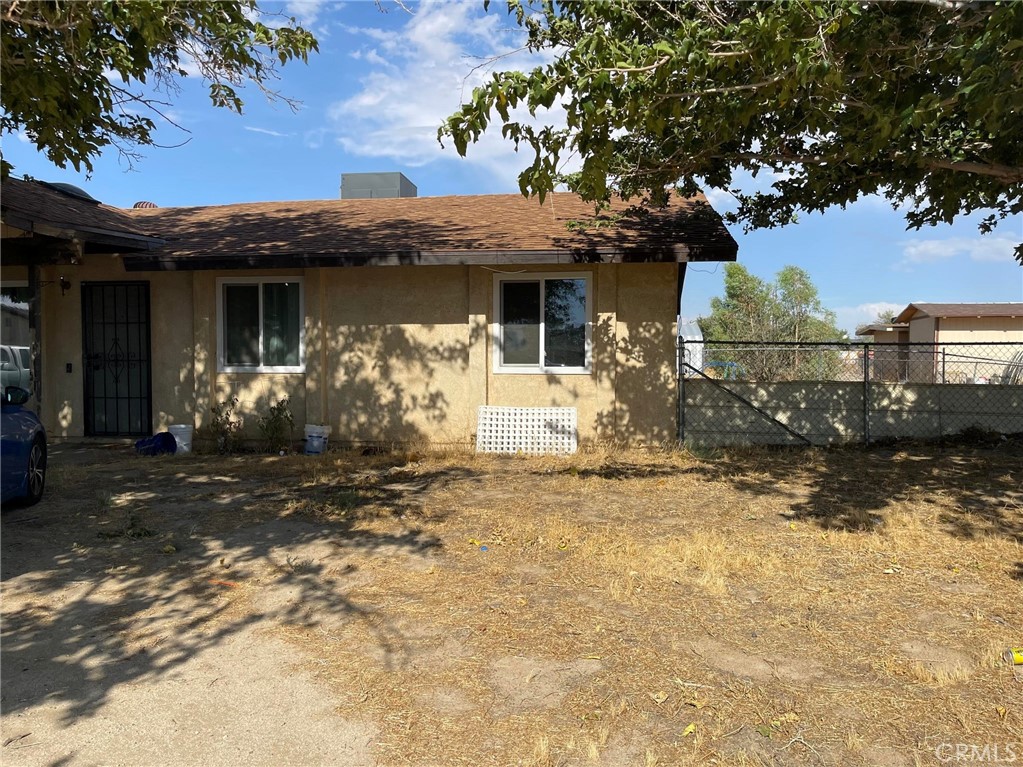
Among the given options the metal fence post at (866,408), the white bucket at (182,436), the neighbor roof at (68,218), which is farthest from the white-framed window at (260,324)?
the metal fence post at (866,408)

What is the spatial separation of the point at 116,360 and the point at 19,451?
588cm

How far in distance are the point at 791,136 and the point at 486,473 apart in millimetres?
5080

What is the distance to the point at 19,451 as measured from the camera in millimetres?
6051

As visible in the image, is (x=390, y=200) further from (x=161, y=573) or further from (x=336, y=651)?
(x=336, y=651)

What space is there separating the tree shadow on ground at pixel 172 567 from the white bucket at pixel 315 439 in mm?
1897

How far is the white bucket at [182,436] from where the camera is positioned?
10265 mm

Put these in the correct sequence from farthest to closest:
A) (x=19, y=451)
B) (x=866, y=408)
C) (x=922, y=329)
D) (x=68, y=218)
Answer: (x=922, y=329), (x=866, y=408), (x=68, y=218), (x=19, y=451)

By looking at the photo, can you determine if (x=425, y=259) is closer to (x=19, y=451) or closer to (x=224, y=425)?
(x=224, y=425)

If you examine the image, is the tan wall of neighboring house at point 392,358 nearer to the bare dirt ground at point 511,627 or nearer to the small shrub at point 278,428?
the small shrub at point 278,428

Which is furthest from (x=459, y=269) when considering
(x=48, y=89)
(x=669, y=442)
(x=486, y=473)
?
(x=48, y=89)

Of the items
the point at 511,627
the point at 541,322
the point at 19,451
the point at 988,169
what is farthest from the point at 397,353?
the point at 988,169

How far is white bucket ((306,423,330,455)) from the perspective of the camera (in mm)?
10109

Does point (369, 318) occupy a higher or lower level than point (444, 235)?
lower

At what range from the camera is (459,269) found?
402 inches
